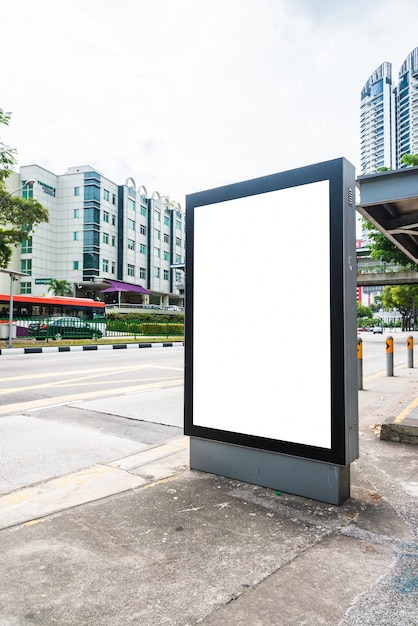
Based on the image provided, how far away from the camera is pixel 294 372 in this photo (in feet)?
10.8

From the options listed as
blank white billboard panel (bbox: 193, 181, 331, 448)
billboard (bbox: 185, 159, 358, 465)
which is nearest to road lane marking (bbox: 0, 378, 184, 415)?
billboard (bbox: 185, 159, 358, 465)

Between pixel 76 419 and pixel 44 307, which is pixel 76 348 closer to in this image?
pixel 44 307

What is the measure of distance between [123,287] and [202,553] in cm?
6296

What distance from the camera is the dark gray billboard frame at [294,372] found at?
121 inches

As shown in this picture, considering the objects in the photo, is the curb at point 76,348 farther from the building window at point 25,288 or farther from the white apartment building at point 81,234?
the building window at point 25,288

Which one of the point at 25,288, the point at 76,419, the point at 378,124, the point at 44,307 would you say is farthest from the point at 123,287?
the point at 378,124

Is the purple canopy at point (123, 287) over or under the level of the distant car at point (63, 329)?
over

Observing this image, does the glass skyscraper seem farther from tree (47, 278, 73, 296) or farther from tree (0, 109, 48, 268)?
tree (0, 109, 48, 268)

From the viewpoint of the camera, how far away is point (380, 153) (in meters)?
144

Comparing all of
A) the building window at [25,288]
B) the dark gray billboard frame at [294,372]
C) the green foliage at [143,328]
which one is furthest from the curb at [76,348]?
the building window at [25,288]

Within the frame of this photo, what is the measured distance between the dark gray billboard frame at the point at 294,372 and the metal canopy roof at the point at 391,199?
2.72 m

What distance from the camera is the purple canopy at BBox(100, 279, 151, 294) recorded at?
61.5 meters

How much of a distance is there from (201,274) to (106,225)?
203ft

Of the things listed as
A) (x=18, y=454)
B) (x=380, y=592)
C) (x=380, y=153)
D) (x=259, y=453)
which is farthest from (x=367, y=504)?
(x=380, y=153)
